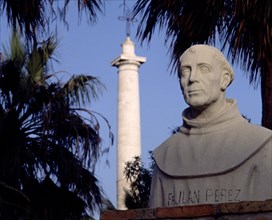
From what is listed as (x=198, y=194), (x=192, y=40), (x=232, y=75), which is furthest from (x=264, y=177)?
(x=192, y=40)

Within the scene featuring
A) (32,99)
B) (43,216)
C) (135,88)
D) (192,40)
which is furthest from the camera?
(135,88)

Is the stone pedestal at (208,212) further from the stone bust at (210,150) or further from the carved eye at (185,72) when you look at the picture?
the carved eye at (185,72)

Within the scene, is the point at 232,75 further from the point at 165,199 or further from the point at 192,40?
the point at 192,40

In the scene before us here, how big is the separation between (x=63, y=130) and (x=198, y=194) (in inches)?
297

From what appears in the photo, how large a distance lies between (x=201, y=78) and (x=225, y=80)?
0.64 feet

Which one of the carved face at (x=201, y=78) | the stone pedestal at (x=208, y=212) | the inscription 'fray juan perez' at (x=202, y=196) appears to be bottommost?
A: the stone pedestal at (x=208, y=212)

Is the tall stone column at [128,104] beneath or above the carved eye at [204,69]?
above

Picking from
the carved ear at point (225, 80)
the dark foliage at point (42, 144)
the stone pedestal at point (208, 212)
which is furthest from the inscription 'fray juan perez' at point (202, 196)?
the dark foliage at point (42, 144)

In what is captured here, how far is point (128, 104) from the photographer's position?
27.7 metres

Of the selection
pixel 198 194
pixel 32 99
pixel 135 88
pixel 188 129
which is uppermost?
pixel 135 88

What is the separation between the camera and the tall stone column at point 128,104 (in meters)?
26.6

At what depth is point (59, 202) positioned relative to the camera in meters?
11.8

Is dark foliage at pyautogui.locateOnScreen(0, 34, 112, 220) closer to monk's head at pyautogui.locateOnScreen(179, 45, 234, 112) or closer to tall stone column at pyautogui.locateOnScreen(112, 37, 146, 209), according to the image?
monk's head at pyautogui.locateOnScreen(179, 45, 234, 112)

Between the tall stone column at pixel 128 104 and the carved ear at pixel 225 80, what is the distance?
2066 centimetres
